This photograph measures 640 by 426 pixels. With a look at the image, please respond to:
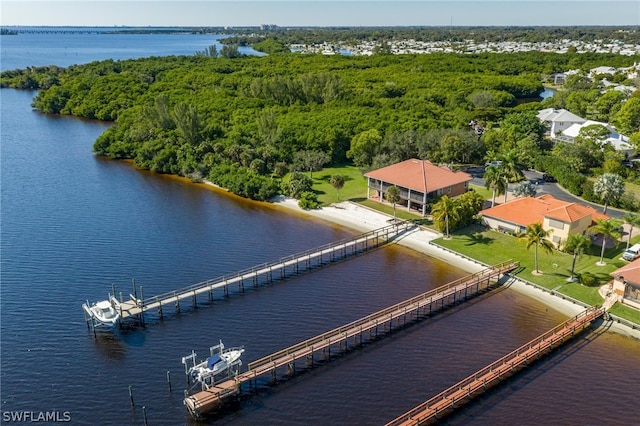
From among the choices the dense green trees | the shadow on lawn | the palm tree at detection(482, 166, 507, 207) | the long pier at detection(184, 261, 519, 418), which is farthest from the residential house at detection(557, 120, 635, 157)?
the long pier at detection(184, 261, 519, 418)

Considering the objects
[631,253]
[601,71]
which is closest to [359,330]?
[631,253]

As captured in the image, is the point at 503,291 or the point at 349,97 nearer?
the point at 503,291

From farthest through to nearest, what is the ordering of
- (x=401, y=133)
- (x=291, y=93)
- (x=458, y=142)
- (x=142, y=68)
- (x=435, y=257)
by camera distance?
(x=142, y=68) < (x=291, y=93) < (x=401, y=133) < (x=458, y=142) < (x=435, y=257)

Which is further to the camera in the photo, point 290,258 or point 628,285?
point 290,258

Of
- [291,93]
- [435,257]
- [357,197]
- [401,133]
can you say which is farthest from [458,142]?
[291,93]

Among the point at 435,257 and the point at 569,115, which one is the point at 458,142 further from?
the point at 569,115

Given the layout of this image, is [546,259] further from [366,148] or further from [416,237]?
[366,148]
